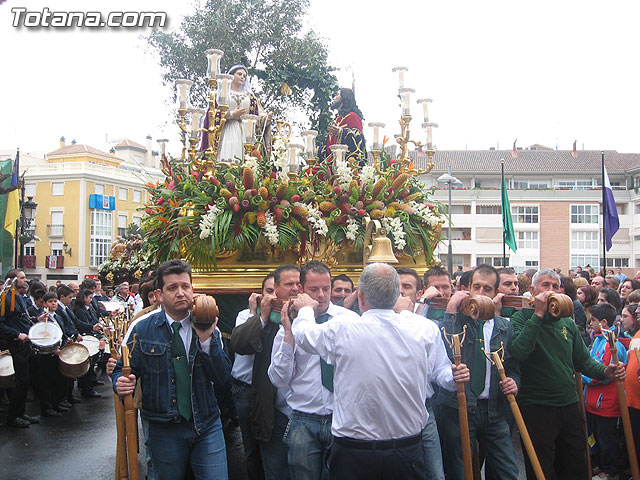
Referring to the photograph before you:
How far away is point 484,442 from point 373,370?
1.64m

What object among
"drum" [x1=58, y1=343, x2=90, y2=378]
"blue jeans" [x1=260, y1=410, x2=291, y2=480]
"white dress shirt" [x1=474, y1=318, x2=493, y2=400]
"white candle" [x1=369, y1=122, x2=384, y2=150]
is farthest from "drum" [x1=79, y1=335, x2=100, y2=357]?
"white dress shirt" [x1=474, y1=318, x2=493, y2=400]

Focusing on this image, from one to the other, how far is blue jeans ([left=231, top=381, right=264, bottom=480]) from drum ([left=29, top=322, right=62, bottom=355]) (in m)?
4.80

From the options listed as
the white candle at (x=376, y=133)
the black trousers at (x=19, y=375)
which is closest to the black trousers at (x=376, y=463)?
the white candle at (x=376, y=133)

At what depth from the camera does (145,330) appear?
13.0ft

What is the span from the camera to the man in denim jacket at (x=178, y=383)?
3840mm

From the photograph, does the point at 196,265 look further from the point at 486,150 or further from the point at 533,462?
the point at 486,150

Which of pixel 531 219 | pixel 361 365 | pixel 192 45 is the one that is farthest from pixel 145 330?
pixel 531 219

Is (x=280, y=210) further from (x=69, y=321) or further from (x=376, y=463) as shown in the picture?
(x=69, y=321)

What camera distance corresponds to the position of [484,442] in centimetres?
447

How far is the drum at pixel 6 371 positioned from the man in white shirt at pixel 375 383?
6.11m

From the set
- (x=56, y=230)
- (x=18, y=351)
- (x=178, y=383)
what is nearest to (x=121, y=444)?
(x=178, y=383)

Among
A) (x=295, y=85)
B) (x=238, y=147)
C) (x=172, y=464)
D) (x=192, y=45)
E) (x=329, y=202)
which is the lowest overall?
(x=172, y=464)

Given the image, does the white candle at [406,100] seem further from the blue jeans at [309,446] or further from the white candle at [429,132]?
the blue jeans at [309,446]

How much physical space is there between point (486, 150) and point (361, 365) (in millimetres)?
50943
